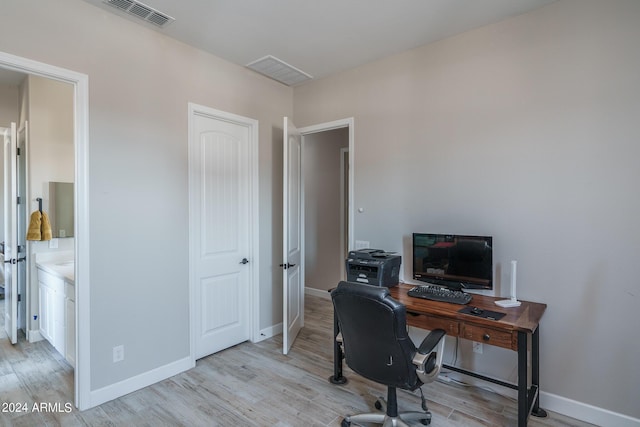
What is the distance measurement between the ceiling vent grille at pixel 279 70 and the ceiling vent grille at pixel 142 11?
900mm

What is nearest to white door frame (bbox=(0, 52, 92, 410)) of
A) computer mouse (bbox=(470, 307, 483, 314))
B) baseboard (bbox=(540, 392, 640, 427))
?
computer mouse (bbox=(470, 307, 483, 314))

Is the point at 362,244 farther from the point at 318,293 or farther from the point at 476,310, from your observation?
the point at 318,293

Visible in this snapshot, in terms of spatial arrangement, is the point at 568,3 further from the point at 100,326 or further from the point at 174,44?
the point at 100,326

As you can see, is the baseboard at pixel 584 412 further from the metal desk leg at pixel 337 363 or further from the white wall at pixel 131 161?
the white wall at pixel 131 161

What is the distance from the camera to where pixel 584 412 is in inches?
83.2

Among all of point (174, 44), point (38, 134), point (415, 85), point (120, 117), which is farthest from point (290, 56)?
point (38, 134)

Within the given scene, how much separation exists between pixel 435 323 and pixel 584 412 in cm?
114

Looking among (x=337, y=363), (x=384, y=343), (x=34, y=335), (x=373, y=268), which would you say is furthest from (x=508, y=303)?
(x=34, y=335)

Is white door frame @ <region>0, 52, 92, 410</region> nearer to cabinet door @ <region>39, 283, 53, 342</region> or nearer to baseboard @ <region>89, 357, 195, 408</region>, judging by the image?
baseboard @ <region>89, 357, 195, 408</region>

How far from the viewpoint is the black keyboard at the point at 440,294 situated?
2.26 m

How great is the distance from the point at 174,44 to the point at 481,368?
3.66 meters

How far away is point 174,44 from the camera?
270 cm

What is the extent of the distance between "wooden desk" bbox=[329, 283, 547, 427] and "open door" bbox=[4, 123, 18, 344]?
3.91 metres

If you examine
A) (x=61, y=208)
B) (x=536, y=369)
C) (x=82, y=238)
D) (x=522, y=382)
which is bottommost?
(x=536, y=369)
